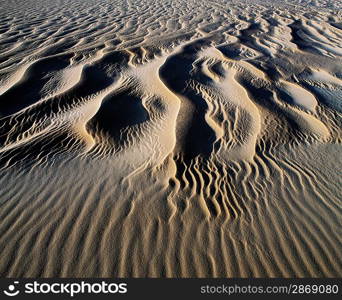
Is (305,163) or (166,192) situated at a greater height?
(166,192)

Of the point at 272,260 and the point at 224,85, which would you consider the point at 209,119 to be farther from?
the point at 272,260

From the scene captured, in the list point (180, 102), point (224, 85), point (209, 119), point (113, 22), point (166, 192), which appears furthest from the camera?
point (113, 22)

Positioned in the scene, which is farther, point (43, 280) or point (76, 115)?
point (76, 115)

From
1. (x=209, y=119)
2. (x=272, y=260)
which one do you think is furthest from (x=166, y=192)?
(x=209, y=119)

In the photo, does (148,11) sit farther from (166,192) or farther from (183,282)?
(183,282)

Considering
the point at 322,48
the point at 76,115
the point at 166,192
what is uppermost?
A: the point at 76,115

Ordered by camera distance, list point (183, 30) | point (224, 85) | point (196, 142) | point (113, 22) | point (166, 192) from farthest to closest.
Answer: point (113, 22) → point (183, 30) → point (224, 85) → point (196, 142) → point (166, 192)
